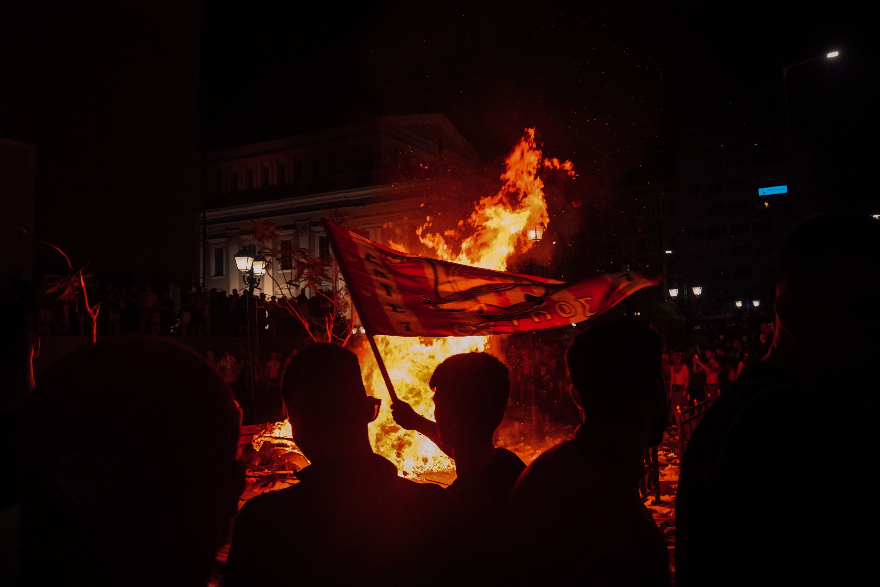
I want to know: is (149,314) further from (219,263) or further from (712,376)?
(219,263)

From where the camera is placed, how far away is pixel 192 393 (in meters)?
1.12

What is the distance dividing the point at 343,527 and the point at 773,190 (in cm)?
8577

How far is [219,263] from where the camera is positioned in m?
43.7

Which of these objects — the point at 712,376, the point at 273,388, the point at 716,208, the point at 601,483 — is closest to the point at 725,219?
the point at 716,208

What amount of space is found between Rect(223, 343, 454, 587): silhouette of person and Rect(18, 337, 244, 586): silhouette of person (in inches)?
27.7

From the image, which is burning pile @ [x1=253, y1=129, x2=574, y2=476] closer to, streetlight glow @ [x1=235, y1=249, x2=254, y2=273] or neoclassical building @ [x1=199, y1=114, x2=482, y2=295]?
streetlight glow @ [x1=235, y1=249, x2=254, y2=273]

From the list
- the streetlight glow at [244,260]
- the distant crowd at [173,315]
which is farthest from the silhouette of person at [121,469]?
the streetlight glow at [244,260]

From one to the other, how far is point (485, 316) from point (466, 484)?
9.63ft

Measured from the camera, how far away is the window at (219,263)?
43.4 metres

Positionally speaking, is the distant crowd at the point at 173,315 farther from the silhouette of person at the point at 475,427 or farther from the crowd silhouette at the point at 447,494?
the crowd silhouette at the point at 447,494

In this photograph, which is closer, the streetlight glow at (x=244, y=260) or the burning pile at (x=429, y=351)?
the burning pile at (x=429, y=351)

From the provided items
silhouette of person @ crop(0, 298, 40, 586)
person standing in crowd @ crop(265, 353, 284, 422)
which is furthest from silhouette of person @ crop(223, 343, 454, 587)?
person standing in crowd @ crop(265, 353, 284, 422)

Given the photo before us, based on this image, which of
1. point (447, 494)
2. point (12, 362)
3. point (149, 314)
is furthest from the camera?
point (149, 314)

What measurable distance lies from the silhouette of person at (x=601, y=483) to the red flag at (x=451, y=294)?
7.60 feet
